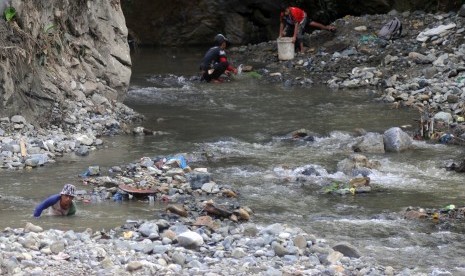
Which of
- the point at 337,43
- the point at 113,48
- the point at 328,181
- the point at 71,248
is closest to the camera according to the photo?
the point at 71,248

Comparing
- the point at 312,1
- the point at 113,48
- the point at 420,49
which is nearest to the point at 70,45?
the point at 113,48

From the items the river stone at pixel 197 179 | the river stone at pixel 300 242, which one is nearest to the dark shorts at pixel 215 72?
the river stone at pixel 197 179

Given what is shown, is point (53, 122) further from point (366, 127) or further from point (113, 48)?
point (366, 127)

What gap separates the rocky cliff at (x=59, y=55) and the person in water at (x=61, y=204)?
378cm

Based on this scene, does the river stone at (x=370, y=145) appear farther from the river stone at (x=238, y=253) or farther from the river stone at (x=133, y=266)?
the river stone at (x=133, y=266)

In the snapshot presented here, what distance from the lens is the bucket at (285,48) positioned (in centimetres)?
2034

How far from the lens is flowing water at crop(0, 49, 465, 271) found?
8.67 m

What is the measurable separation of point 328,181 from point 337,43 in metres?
10.4

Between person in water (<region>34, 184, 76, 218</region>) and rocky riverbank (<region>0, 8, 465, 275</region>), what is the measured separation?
630mm

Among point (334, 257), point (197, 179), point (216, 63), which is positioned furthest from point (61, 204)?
point (216, 63)

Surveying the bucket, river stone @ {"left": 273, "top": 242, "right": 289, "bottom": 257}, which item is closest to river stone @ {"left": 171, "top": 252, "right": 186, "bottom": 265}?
river stone @ {"left": 273, "top": 242, "right": 289, "bottom": 257}

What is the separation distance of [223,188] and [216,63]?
835 centimetres

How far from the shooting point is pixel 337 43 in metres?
20.7

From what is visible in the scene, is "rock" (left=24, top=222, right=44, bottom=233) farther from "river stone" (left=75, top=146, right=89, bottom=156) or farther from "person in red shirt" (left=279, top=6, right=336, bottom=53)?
"person in red shirt" (left=279, top=6, right=336, bottom=53)
